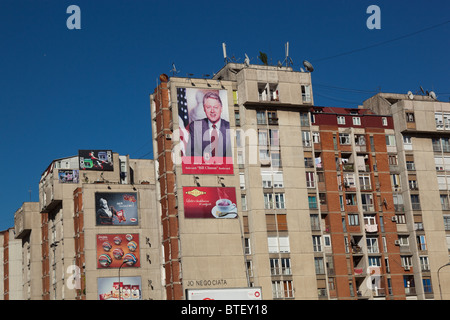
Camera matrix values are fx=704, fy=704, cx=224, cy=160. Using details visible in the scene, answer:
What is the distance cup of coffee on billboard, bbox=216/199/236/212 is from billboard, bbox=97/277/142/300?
3330cm

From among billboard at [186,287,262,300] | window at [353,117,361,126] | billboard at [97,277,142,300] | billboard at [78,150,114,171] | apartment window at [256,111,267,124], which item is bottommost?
billboard at [186,287,262,300]

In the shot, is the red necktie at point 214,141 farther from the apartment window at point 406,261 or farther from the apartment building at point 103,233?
the apartment window at point 406,261

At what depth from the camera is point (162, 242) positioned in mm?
91750

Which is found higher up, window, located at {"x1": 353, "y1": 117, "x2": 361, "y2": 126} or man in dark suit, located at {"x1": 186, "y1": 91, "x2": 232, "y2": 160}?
window, located at {"x1": 353, "y1": 117, "x2": 361, "y2": 126}

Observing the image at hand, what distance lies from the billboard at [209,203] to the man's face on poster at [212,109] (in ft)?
31.0

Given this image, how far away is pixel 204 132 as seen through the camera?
297 ft

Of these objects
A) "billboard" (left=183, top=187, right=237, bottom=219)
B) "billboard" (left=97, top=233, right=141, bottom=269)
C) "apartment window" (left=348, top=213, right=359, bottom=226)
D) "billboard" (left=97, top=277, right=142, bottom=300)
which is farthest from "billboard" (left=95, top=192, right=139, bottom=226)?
"apartment window" (left=348, top=213, right=359, bottom=226)

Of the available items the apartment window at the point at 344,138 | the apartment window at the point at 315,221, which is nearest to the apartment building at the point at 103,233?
the apartment window at the point at 315,221

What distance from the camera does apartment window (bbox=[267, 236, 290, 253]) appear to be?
290 feet

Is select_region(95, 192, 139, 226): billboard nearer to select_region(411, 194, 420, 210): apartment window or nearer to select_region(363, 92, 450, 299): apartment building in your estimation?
select_region(363, 92, 450, 299): apartment building

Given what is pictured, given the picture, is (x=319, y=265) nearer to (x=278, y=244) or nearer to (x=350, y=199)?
(x=278, y=244)

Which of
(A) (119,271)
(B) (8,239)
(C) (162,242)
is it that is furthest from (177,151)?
(B) (8,239)

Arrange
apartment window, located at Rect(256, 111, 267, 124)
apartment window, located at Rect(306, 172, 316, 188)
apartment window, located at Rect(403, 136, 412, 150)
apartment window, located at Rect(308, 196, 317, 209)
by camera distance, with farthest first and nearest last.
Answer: apartment window, located at Rect(403, 136, 412, 150)
apartment window, located at Rect(306, 172, 316, 188)
apartment window, located at Rect(256, 111, 267, 124)
apartment window, located at Rect(308, 196, 317, 209)
